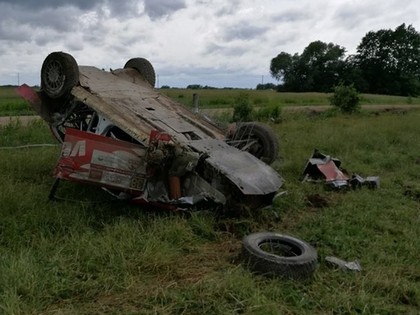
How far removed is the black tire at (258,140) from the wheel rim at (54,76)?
2.48 metres

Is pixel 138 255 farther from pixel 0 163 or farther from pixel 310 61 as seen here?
pixel 310 61

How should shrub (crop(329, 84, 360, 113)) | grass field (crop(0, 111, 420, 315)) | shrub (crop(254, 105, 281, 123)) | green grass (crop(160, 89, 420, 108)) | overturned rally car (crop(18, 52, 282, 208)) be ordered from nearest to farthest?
1. grass field (crop(0, 111, 420, 315))
2. overturned rally car (crop(18, 52, 282, 208))
3. shrub (crop(254, 105, 281, 123))
4. shrub (crop(329, 84, 360, 113))
5. green grass (crop(160, 89, 420, 108))

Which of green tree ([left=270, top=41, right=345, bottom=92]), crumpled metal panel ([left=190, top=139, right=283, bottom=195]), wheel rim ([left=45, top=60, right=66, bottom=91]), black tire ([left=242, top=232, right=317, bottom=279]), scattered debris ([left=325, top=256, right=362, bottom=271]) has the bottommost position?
scattered debris ([left=325, top=256, right=362, bottom=271])

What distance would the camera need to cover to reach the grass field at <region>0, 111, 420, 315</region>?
9.69 feet

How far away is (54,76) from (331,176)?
441 centimetres

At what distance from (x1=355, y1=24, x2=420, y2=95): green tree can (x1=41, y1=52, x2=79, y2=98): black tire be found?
224ft

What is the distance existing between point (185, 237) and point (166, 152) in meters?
0.94

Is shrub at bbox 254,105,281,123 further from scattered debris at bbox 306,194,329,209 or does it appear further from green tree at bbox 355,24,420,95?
green tree at bbox 355,24,420,95

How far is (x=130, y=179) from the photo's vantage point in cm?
446

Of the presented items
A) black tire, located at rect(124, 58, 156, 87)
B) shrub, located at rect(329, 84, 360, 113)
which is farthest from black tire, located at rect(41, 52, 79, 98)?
shrub, located at rect(329, 84, 360, 113)

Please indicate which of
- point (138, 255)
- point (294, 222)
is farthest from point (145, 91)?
point (138, 255)

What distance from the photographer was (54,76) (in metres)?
5.77

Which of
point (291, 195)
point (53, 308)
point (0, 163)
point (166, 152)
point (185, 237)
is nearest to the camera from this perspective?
point (53, 308)

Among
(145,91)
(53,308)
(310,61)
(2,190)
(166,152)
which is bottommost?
(53,308)
